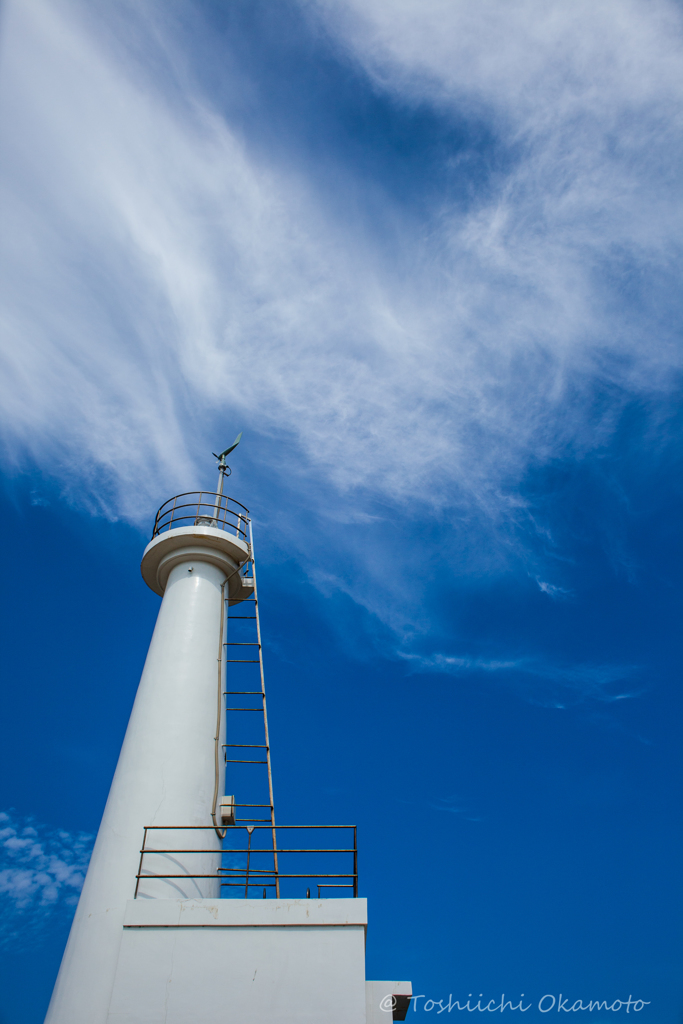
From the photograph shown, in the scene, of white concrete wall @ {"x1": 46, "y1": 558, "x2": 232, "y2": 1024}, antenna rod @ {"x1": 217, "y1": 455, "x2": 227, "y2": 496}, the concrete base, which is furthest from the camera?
antenna rod @ {"x1": 217, "y1": 455, "x2": 227, "y2": 496}

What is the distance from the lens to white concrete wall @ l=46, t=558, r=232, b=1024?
1105cm

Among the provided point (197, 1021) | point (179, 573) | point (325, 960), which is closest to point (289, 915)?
point (325, 960)

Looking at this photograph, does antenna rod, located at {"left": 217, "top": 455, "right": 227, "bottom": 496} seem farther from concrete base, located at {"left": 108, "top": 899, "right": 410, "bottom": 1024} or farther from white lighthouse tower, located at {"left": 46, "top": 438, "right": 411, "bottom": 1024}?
concrete base, located at {"left": 108, "top": 899, "right": 410, "bottom": 1024}

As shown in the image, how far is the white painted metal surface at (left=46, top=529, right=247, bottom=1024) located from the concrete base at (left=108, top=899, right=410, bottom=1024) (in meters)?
0.83

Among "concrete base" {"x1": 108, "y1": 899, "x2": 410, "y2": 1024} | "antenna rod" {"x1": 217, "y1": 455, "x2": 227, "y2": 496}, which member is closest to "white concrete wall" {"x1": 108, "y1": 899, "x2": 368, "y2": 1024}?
"concrete base" {"x1": 108, "y1": 899, "x2": 410, "y2": 1024}

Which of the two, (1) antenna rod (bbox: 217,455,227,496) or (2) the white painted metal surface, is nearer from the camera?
(2) the white painted metal surface

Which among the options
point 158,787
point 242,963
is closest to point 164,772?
point 158,787

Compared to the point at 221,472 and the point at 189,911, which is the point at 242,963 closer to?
the point at 189,911

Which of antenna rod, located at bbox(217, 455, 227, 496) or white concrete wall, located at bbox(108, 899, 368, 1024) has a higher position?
antenna rod, located at bbox(217, 455, 227, 496)

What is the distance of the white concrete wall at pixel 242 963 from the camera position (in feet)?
32.5

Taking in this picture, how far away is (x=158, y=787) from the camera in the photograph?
13.2 metres

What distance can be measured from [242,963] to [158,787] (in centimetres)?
392

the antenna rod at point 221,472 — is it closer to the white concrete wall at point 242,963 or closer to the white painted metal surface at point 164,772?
the white painted metal surface at point 164,772

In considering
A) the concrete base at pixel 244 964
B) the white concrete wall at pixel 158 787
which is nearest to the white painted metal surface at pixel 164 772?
the white concrete wall at pixel 158 787
